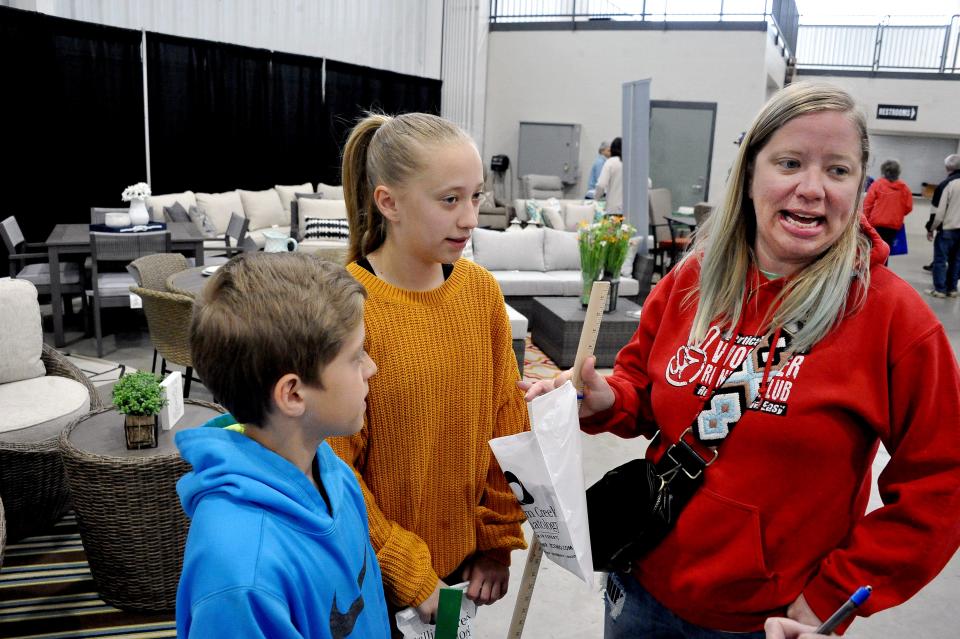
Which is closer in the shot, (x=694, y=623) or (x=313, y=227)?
(x=694, y=623)

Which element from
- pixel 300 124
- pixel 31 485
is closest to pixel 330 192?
pixel 300 124

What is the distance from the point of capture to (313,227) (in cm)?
745

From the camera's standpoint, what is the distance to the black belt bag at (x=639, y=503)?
1204mm

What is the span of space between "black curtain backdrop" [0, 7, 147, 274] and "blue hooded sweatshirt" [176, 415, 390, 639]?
24.2 ft

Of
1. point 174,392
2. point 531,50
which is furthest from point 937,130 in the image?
point 174,392

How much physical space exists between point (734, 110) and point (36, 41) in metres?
9.62

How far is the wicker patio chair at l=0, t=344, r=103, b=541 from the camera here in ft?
9.68

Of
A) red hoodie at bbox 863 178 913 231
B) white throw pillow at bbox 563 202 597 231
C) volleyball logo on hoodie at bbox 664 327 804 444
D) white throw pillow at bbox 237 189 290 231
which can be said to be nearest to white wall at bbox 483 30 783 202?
red hoodie at bbox 863 178 913 231

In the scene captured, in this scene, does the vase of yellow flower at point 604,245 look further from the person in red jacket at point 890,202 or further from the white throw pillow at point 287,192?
the white throw pillow at point 287,192

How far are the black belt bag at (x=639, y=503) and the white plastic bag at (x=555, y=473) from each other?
63 millimetres

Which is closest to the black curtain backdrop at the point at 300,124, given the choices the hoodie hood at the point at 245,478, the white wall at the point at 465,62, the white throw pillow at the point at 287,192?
the white throw pillow at the point at 287,192

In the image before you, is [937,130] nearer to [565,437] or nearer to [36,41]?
[36,41]

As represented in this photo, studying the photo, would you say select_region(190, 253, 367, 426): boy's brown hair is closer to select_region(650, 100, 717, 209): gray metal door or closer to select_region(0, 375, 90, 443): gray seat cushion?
select_region(0, 375, 90, 443): gray seat cushion

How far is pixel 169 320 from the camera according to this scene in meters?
4.18
